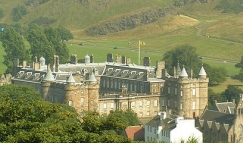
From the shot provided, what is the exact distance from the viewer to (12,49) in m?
177

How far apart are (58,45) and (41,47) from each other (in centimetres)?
587

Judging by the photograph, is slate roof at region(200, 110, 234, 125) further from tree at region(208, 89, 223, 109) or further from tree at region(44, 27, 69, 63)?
tree at region(44, 27, 69, 63)

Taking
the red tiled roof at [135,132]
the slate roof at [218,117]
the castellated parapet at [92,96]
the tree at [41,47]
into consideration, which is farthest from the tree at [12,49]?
the red tiled roof at [135,132]

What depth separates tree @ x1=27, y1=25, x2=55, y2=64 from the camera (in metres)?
171

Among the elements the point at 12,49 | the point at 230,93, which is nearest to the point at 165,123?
the point at 230,93

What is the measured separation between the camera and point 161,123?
10944 cm

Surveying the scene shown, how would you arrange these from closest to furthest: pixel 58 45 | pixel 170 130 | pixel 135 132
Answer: pixel 170 130 < pixel 135 132 < pixel 58 45

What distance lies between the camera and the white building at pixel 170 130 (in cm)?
10668

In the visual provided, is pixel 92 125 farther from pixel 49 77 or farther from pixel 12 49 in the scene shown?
pixel 12 49

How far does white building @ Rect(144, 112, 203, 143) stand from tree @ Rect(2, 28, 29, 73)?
5634 cm

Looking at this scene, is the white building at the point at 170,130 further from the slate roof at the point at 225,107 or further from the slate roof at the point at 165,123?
the slate roof at the point at 225,107

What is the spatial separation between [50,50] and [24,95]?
55048 millimetres

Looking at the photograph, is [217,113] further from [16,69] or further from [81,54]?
[81,54]

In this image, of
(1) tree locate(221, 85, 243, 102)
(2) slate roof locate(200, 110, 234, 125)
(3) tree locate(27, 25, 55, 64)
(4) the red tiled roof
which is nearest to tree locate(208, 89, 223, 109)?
(1) tree locate(221, 85, 243, 102)
